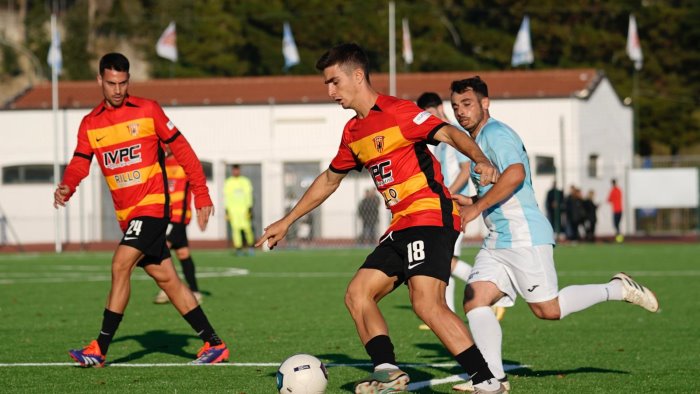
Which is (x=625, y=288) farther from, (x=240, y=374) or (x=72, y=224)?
(x=72, y=224)

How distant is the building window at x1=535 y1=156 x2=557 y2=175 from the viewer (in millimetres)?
40906

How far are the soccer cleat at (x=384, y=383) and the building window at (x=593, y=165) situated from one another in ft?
119

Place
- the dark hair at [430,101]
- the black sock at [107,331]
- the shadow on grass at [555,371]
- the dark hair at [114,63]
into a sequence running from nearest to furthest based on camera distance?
the shadow on grass at [555,371], the dark hair at [114,63], the black sock at [107,331], the dark hair at [430,101]

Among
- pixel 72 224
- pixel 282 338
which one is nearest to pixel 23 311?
pixel 282 338

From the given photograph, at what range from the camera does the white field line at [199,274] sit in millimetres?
20609

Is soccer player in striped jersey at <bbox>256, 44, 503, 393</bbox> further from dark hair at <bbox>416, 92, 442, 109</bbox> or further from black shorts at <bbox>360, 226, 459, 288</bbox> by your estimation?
dark hair at <bbox>416, 92, 442, 109</bbox>

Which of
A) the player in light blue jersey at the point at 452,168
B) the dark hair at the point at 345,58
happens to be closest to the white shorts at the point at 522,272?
the dark hair at the point at 345,58

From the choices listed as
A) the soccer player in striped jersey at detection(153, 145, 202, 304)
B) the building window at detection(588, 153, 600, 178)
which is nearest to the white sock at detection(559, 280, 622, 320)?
the soccer player in striped jersey at detection(153, 145, 202, 304)

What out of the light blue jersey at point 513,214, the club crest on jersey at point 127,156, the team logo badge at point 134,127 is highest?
the team logo badge at point 134,127

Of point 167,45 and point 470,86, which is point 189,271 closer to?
point 470,86

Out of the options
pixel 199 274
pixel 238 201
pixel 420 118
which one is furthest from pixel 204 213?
pixel 238 201

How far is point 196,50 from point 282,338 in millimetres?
51718

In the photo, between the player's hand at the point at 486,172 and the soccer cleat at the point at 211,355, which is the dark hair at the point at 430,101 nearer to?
the soccer cleat at the point at 211,355

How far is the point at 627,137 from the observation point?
47.6 m
